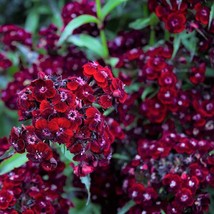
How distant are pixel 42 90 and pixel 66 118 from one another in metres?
0.15

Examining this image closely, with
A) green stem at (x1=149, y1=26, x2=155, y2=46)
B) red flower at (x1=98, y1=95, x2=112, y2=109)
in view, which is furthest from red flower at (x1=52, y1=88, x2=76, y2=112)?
green stem at (x1=149, y1=26, x2=155, y2=46)

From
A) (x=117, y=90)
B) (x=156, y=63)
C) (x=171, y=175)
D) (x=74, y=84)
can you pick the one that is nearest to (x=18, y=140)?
(x=74, y=84)

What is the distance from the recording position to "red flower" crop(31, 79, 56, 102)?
237 cm

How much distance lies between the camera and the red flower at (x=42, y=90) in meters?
2.37

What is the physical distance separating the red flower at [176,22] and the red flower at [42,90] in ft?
3.07

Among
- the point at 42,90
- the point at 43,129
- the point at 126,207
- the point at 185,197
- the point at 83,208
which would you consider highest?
the point at 42,90

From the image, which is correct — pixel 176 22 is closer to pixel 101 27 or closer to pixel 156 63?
pixel 156 63

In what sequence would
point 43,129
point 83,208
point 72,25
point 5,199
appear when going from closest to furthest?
point 43,129
point 5,199
point 72,25
point 83,208

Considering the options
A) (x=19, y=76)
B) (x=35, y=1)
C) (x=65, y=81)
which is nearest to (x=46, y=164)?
(x=65, y=81)

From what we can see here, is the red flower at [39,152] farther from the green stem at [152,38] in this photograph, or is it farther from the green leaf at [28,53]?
the green leaf at [28,53]

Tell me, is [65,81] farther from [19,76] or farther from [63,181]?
[19,76]

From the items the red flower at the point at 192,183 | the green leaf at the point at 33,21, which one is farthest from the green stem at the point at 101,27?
the green leaf at the point at 33,21

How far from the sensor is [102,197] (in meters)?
3.31

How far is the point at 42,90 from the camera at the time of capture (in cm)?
237
